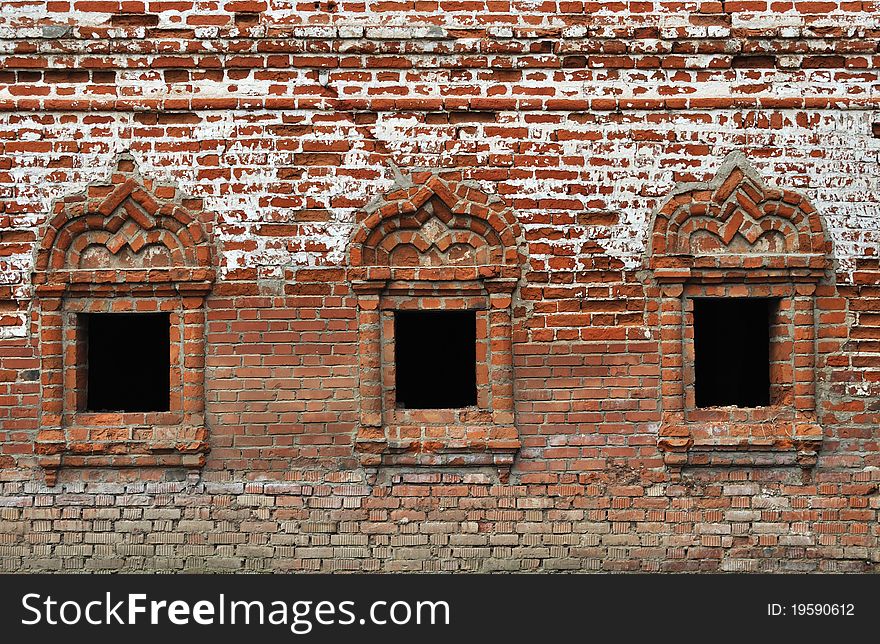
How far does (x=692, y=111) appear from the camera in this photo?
577 centimetres

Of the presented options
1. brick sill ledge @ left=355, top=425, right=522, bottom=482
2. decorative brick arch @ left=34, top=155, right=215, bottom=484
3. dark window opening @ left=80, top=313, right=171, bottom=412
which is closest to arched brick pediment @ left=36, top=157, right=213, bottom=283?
decorative brick arch @ left=34, top=155, right=215, bottom=484

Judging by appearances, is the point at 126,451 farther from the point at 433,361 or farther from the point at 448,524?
the point at 433,361

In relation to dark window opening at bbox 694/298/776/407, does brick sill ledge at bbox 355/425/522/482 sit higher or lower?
lower

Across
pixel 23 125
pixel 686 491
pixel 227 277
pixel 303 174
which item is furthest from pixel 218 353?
pixel 686 491

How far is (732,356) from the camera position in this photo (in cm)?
738

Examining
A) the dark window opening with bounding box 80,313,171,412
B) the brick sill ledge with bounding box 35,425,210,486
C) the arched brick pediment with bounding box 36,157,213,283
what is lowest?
the brick sill ledge with bounding box 35,425,210,486

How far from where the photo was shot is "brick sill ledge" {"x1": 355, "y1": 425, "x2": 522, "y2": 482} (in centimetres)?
574

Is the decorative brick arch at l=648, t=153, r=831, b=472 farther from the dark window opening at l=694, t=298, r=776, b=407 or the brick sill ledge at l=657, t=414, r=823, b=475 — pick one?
the dark window opening at l=694, t=298, r=776, b=407

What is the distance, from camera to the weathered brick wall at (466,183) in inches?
226

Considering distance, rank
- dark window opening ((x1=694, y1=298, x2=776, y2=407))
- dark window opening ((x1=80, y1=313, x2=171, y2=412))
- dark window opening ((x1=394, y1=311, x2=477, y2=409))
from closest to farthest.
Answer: dark window opening ((x1=80, y1=313, x2=171, y2=412)) → dark window opening ((x1=694, y1=298, x2=776, y2=407)) → dark window opening ((x1=394, y1=311, x2=477, y2=409))

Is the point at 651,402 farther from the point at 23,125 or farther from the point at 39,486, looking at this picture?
the point at 23,125

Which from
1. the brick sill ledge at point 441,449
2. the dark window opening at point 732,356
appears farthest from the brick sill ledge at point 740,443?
the dark window opening at point 732,356

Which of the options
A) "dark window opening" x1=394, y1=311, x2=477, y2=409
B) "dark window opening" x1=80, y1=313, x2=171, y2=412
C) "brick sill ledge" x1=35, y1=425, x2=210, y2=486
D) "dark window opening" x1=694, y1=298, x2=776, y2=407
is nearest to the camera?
"brick sill ledge" x1=35, y1=425, x2=210, y2=486

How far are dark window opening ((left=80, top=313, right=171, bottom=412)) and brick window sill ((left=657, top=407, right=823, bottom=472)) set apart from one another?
4.03 metres
